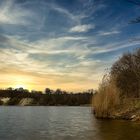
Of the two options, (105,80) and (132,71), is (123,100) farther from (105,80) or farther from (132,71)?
(132,71)

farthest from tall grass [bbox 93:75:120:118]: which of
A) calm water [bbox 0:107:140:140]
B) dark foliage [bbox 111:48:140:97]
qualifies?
dark foliage [bbox 111:48:140:97]

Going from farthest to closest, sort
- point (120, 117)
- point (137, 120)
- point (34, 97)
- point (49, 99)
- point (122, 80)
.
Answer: point (34, 97) < point (49, 99) < point (122, 80) < point (120, 117) < point (137, 120)

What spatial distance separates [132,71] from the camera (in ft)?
209

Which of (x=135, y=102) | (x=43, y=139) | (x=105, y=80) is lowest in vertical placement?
(x=43, y=139)

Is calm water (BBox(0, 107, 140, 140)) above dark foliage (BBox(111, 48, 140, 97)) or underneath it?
underneath

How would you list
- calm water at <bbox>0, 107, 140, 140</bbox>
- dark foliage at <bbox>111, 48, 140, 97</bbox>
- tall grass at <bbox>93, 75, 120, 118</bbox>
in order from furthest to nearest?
dark foliage at <bbox>111, 48, 140, 97</bbox>
tall grass at <bbox>93, 75, 120, 118</bbox>
calm water at <bbox>0, 107, 140, 140</bbox>

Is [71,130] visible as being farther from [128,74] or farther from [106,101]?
[128,74]

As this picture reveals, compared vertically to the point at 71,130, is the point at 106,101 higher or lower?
higher

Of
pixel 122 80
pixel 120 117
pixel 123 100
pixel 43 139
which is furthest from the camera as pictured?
pixel 122 80

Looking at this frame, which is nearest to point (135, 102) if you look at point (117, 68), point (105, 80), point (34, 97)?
point (105, 80)

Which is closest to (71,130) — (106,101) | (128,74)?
(106,101)

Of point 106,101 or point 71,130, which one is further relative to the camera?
point 106,101

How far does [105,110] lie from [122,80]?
14.8 metres

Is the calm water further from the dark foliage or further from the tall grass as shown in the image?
the dark foliage
